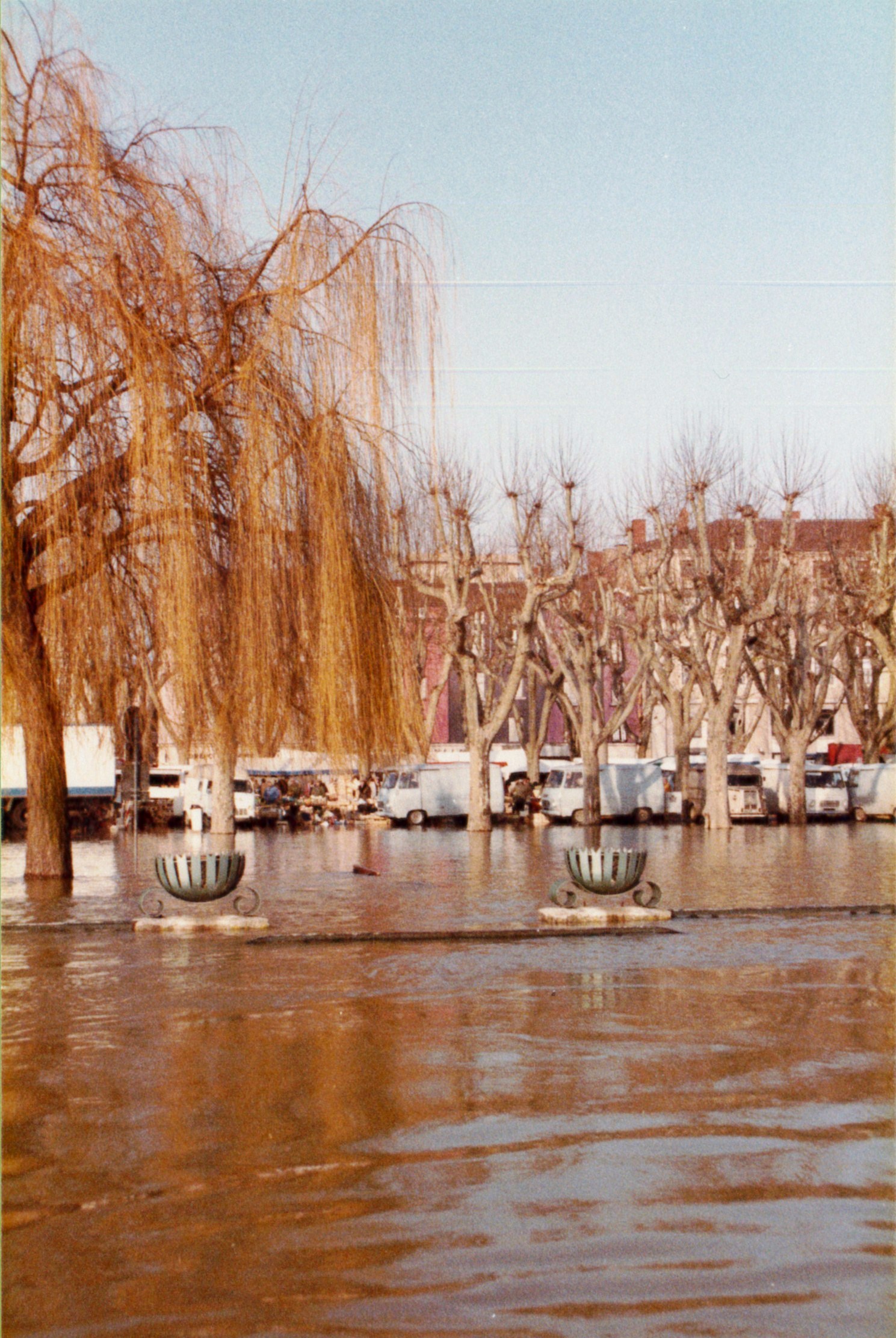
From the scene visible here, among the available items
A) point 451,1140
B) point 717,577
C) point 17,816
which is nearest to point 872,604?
point 717,577

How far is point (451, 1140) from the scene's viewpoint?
802 cm

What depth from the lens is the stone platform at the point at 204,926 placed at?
714 inches

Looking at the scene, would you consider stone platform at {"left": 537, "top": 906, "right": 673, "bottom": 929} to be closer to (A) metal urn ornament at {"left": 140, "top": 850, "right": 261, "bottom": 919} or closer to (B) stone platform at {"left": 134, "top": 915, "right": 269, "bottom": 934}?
(B) stone platform at {"left": 134, "top": 915, "right": 269, "bottom": 934}

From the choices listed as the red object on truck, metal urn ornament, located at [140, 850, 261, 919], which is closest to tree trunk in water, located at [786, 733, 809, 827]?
the red object on truck

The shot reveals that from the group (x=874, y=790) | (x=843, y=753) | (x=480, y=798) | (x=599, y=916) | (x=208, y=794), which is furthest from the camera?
(x=843, y=753)

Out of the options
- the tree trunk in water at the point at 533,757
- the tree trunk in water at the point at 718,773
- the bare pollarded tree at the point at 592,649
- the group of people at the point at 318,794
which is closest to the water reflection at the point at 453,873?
the tree trunk in water at the point at 718,773

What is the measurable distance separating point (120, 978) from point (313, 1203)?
25.7ft

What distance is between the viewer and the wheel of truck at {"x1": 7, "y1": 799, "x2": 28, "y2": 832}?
52125 millimetres

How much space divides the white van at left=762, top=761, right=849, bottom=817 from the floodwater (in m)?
44.6

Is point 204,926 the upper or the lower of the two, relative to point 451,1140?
upper

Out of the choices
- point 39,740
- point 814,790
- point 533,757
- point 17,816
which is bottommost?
point 814,790

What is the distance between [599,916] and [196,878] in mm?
4332

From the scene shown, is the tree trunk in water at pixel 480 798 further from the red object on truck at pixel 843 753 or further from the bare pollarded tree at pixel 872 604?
the red object on truck at pixel 843 753

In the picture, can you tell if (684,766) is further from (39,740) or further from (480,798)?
(39,740)
